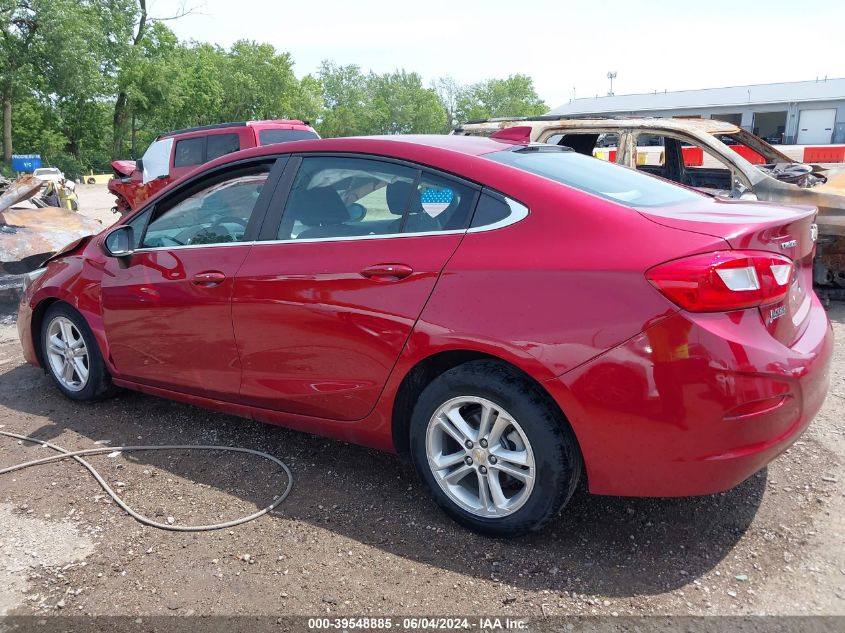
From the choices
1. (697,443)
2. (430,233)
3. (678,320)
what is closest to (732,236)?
(678,320)

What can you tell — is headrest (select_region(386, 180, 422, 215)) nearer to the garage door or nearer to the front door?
the front door

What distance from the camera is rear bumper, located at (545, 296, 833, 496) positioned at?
2371 mm

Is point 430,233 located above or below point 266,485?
above

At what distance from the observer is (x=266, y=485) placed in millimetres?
3473

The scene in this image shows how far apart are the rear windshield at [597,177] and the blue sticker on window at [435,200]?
0.27 meters

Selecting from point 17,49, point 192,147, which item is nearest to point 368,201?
point 192,147

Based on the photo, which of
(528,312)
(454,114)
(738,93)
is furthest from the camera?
(454,114)

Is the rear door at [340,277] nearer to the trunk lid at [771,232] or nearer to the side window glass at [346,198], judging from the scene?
the side window glass at [346,198]

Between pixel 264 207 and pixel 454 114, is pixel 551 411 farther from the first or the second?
pixel 454 114

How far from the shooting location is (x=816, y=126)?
55781mm

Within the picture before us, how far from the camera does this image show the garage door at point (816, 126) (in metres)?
54.6

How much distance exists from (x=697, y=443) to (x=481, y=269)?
1008 millimetres

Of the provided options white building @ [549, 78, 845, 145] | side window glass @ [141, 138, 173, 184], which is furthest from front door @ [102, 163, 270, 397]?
white building @ [549, 78, 845, 145]

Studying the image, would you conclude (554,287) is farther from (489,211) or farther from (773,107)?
(773,107)
